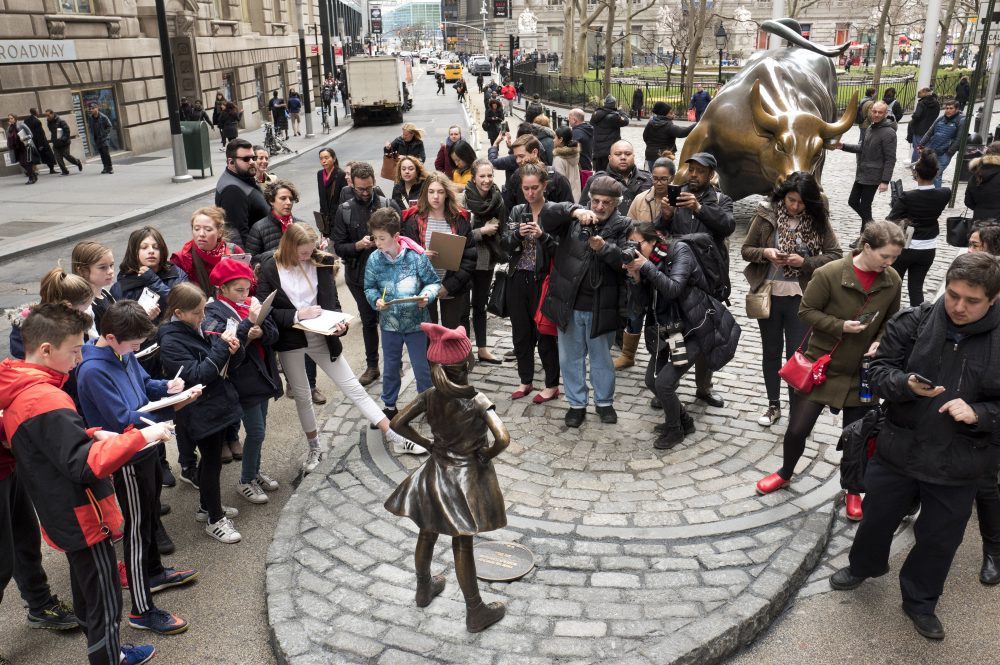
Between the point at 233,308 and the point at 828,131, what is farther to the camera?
the point at 828,131

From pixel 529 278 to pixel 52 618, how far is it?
427 cm

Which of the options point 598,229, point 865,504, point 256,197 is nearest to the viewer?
point 865,504

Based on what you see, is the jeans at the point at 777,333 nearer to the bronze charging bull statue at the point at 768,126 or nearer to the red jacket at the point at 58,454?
the bronze charging bull statue at the point at 768,126

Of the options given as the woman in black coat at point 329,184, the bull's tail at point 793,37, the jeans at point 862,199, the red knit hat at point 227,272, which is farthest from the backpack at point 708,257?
the bull's tail at point 793,37

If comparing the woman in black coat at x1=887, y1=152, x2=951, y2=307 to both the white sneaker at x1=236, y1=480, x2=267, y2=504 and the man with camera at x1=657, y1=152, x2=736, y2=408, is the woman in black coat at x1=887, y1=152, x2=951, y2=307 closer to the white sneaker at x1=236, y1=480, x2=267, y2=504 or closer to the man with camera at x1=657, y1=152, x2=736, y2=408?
the man with camera at x1=657, y1=152, x2=736, y2=408

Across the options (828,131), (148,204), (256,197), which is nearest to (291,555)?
(256,197)

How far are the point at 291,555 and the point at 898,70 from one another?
5497 centimetres

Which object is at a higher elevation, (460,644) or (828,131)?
(828,131)

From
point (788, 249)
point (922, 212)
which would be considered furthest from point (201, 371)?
point (922, 212)

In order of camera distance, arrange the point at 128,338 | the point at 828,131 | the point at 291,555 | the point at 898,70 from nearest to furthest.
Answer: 1. the point at 128,338
2. the point at 291,555
3. the point at 828,131
4. the point at 898,70

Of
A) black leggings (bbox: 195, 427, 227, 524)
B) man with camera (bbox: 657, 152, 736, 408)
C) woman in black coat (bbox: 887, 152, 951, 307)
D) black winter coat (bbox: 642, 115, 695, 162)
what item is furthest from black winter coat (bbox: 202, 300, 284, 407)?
black winter coat (bbox: 642, 115, 695, 162)

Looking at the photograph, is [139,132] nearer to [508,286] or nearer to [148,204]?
[148,204]

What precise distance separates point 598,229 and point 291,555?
319cm

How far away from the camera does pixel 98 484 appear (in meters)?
3.75
